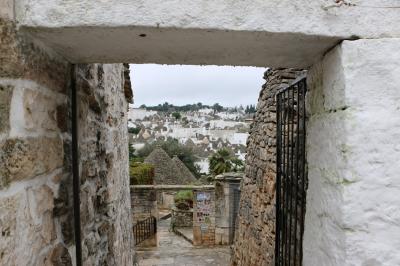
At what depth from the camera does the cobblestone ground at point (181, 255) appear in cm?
1011

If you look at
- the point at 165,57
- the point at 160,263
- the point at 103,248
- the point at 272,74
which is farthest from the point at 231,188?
the point at 165,57

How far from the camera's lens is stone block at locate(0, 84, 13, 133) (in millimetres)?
1189

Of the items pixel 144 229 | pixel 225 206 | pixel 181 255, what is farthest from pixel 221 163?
pixel 181 255

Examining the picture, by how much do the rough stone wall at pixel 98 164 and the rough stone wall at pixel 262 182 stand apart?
65.8 inches

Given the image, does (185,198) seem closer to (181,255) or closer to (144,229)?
(144,229)

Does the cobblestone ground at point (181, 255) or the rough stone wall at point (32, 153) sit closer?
the rough stone wall at point (32, 153)

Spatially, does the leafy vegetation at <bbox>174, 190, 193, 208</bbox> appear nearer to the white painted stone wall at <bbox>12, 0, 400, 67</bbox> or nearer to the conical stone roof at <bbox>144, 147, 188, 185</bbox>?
the conical stone roof at <bbox>144, 147, 188, 185</bbox>

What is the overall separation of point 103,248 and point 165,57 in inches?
63.4

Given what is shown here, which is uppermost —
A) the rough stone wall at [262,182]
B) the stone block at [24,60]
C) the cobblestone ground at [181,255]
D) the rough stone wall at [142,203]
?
the stone block at [24,60]

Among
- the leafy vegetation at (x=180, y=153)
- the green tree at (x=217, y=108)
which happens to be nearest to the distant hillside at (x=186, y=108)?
the green tree at (x=217, y=108)

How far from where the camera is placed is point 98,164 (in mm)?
2516

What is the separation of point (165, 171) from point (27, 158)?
18.7 m

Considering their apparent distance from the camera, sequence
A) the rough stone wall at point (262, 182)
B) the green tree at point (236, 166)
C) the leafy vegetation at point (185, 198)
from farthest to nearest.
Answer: the green tree at point (236, 166), the leafy vegetation at point (185, 198), the rough stone wall at point (262, 182)

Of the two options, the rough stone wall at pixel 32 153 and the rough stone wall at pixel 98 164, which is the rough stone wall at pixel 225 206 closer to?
the rough stone wall at pixel 98 164
